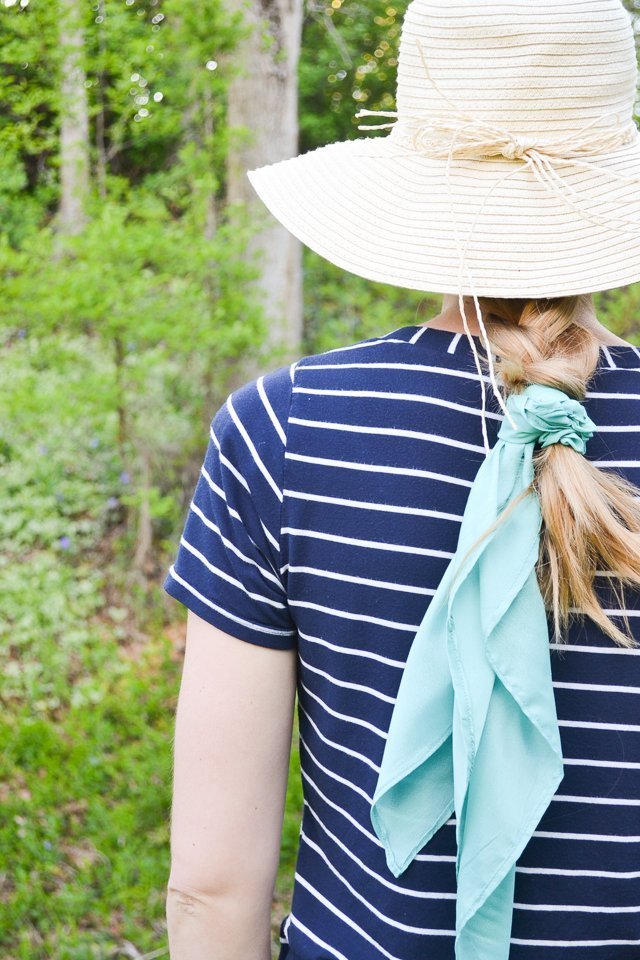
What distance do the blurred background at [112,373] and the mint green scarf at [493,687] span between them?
210 cm

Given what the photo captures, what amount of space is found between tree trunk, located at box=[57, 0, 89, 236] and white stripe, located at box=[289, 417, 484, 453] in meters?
3.06

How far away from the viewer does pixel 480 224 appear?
107cm

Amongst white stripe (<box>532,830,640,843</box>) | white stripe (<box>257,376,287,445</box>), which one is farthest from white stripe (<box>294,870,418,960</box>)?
white stripe (<box>257,376,287,445</box>)

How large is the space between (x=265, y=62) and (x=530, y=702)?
466 cm

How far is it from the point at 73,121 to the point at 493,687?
352 cm

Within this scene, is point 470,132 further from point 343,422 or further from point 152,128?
point 152,128

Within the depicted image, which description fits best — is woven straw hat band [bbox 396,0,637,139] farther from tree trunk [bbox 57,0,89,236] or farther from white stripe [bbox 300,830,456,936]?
tree trunk [bbox 57,0,89,236]

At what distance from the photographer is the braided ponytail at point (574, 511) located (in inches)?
35.8

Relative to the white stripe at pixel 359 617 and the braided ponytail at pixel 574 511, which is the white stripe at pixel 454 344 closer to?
the braided ponytail at pixel 574 511

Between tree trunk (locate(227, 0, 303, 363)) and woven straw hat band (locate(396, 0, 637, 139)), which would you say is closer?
woven straw hat band (locate(396, 0, 637, 139))

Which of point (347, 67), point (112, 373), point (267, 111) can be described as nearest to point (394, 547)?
point (112, 373)

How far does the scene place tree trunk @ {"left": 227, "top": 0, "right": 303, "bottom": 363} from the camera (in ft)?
A: 15.1

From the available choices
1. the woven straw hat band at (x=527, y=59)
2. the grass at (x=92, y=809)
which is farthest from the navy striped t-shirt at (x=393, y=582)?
the grass at (x=92, y=809)

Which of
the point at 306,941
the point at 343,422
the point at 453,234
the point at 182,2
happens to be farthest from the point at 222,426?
the point at 182,2
